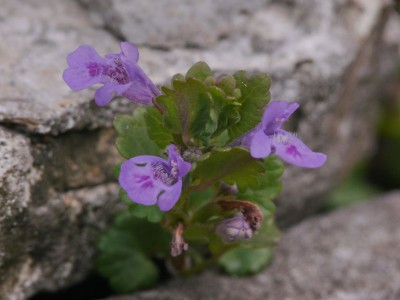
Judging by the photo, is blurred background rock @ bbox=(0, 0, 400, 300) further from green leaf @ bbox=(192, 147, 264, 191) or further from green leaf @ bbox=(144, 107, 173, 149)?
green leaf @ bbox=(192, 147, 264, 191)

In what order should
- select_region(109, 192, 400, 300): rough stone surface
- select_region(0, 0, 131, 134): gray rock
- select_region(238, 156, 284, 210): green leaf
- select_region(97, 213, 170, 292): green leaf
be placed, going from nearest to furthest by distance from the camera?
select_region(238, 156, 284, 210): green leaf → select_region(0, 0, 131, 134): gray rock → select_region(97, 213, 170, 292): green leaf → select_region(109, 192, 400, 300): rough stone surface

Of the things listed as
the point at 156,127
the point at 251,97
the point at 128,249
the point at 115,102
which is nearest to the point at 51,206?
the point at 128,249

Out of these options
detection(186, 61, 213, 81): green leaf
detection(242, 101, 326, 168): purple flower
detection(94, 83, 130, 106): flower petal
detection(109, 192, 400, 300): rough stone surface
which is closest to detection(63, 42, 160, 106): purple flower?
detection(94, 83, 130, 106): flower petal

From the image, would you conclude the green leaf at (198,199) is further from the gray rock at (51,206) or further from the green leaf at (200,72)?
the green leaf at (200,72)

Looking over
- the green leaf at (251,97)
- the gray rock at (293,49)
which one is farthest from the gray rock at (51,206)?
the green leaf at (251,97)

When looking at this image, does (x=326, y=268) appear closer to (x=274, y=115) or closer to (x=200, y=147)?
(x=200, y=147)

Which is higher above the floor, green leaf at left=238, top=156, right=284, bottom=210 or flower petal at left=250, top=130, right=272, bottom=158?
flower petal at left=250, top=130, right=272, bottom=158
